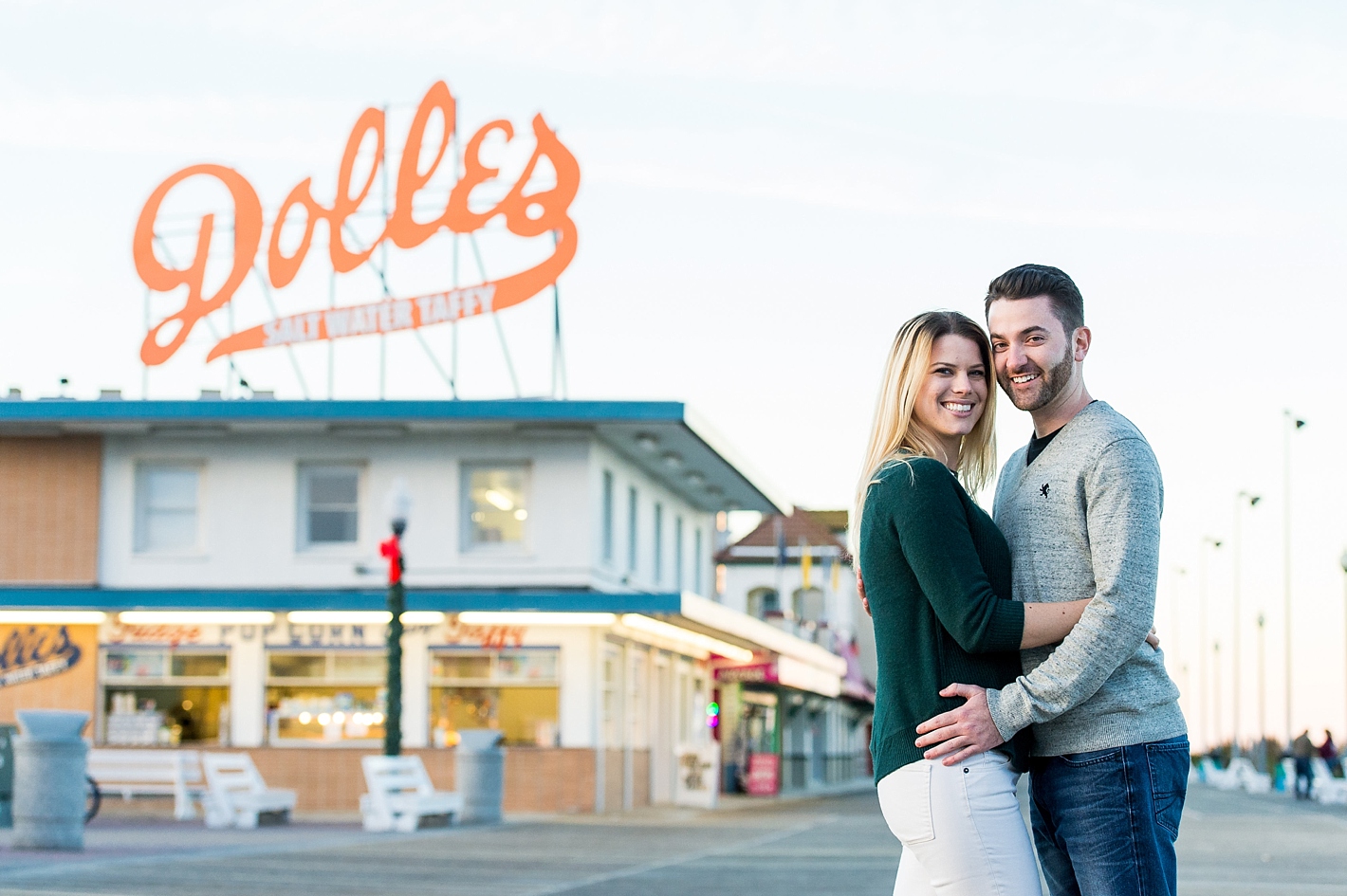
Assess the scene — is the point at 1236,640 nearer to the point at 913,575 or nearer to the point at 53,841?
the point at 53,841

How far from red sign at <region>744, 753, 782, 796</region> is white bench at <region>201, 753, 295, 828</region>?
662 inches

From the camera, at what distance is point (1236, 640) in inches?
3182

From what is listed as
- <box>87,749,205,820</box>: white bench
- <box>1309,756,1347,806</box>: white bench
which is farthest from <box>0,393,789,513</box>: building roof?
<box>1309,756,1347,806</box>: white bench

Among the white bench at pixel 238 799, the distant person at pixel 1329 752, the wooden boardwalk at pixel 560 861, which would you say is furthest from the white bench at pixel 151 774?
the distant person at pixel 1329 752

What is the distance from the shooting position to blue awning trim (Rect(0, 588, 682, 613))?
2741 cm

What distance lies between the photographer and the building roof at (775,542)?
6721 centimetres

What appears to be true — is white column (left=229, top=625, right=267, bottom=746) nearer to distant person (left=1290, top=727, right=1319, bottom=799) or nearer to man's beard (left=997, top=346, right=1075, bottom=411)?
man's beard (left=997, top=346, right=1075, bottom=411)

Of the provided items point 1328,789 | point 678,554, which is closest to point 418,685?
point 678,554

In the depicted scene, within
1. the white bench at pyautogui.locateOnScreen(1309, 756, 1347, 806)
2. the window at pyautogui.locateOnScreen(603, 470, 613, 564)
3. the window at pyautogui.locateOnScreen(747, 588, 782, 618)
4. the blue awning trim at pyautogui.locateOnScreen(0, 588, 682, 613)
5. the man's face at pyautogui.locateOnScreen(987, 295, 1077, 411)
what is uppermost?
the window at pyautogui.locateOnScreen(603, 470, 613, 564)

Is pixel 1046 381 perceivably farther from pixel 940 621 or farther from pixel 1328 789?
pixel 1328 789

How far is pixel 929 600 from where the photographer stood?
12.2 ft

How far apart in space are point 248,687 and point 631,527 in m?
7.78

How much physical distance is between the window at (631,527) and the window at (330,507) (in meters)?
5.08

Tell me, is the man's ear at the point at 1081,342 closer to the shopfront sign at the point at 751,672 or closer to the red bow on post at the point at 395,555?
the red bow on post at the point at 395,555
